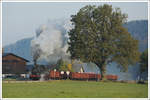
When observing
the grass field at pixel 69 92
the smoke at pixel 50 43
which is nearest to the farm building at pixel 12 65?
the smoke at pixel 50 43

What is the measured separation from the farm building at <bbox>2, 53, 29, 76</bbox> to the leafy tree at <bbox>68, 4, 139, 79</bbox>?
78.5 feet

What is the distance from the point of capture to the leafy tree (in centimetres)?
4806

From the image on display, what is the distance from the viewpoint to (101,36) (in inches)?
1914

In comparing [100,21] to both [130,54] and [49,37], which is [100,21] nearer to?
[130,54]

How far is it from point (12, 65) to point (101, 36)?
94.1ft

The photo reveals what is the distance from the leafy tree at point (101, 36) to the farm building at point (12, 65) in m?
23.9

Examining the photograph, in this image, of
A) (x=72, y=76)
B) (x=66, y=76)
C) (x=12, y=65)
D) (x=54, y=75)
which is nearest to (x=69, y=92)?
(x=54, y=75)

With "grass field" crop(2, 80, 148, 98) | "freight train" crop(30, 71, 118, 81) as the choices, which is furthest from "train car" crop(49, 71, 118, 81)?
"grass field" crop(2, 80, 148, 98)

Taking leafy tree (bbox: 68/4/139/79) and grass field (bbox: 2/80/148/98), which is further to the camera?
leafy tree (bbox: 68/4/139/79)

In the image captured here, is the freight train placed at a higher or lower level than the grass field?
lower

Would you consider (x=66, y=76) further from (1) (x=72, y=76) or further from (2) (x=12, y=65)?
(2) (x=12, y=65)

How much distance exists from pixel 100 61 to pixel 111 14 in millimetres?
7133

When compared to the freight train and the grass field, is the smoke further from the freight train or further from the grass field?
the grass field

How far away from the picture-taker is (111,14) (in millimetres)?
48906
